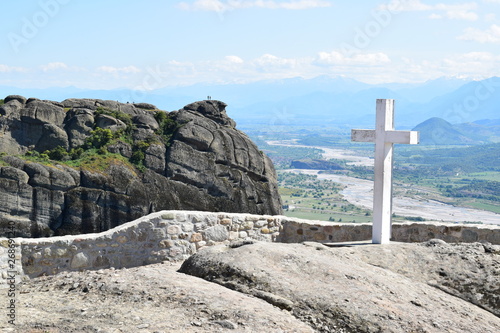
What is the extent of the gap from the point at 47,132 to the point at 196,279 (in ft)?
136

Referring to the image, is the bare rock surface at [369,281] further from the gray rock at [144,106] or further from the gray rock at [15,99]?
the gray rock at [144,106]

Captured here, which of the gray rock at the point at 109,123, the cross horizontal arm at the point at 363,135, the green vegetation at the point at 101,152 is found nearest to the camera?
the cross horizontal arm at the point at 363,135

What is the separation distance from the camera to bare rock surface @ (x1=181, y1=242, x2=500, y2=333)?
713 cm

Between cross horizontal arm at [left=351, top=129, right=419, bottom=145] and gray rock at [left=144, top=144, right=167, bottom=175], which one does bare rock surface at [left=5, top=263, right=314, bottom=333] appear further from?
gray rock at [left=144, top=144, right=167, bottom=175]

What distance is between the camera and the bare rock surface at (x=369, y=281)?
7.13 meters

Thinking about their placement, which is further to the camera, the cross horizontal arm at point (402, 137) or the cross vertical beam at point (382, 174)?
the cross vertical beam at point (382, 174)

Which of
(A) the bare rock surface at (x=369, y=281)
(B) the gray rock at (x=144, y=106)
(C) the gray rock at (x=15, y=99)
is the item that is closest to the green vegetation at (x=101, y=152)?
(B) the gray rock at (x=144, y=106)

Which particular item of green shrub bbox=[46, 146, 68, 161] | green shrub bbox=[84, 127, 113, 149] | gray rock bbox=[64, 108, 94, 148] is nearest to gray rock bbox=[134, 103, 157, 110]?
gray rock bbox=[64, 108, 94, 148]

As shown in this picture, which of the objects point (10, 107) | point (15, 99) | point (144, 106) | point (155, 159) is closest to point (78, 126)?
point (10, 107)

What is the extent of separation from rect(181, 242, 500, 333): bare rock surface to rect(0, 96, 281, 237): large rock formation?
3396 centimetres

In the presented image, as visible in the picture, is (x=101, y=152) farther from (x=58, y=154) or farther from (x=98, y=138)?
(x=58, y=154)

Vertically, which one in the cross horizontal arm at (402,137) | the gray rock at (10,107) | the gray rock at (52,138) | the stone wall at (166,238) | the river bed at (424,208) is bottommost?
the river bed at (424,208)

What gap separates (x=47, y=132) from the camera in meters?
46.5

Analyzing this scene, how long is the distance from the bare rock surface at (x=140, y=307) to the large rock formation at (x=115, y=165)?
111ft
